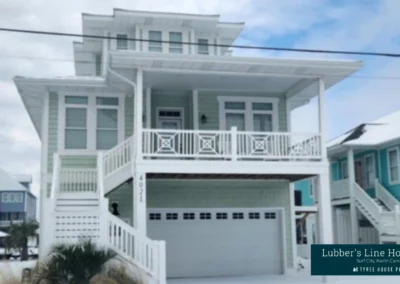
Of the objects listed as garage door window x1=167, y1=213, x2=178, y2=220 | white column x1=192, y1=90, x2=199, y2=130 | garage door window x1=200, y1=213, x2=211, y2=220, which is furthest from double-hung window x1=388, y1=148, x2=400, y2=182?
garage door window x1=167, y1=213, x2=178, y2=220

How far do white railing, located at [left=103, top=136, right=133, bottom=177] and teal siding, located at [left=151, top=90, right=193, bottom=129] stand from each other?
188 cm

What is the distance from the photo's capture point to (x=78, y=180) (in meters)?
17.3

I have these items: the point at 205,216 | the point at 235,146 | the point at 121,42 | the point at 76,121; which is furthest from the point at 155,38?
the point at 235,146

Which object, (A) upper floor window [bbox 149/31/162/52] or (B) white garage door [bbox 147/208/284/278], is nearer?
(B) white garage door [bbox 147/208/284/278]

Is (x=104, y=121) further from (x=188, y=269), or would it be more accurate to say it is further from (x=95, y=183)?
(x=188, y=269)

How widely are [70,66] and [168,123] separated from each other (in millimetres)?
9733

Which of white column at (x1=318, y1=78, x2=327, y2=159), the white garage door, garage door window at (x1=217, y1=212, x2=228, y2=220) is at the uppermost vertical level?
white column at (x1=318, y1=78, x2=327, y2=159)

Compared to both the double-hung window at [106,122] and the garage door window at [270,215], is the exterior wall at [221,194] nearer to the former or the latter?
the garage door window at [270,215]

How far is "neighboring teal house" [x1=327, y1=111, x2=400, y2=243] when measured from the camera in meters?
22.8

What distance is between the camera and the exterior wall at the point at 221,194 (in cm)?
1833

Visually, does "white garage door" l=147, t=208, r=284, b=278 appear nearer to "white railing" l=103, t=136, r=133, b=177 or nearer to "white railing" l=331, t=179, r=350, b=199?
"white railing" l=103, t=136, r=133, b=177

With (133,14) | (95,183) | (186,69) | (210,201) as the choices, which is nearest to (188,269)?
(210,201)

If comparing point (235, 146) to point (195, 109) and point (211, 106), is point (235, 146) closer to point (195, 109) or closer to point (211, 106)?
point (195, 109)

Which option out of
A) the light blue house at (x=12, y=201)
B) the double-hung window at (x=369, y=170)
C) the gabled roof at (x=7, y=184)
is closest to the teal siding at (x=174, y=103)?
the double-hung window at (x=369, y=170)
